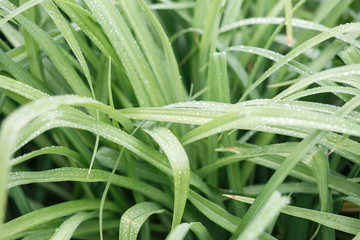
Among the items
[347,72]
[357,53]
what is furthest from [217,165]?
[357,53]

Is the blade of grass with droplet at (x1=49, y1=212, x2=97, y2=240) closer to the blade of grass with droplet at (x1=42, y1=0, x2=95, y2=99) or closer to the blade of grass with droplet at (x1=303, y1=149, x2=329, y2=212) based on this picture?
the blade of grass with droplet at (x1=42, y1=0, x2=95, y2=99)

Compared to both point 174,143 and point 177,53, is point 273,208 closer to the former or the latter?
point 174,143

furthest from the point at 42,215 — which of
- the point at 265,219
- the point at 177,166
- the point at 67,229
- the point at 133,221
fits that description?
the point at 265,219

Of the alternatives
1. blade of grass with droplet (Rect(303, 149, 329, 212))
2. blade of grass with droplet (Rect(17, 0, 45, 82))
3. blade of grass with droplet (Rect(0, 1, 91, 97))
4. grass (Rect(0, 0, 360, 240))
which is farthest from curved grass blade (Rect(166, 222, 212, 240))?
blade of grass with droplet (Rect(17, 0, 45, 82))

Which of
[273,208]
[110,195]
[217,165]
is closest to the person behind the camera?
[273,208]

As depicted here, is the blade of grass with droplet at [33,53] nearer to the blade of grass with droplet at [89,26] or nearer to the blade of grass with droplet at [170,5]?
the blade of grass with droplet at [89,26]

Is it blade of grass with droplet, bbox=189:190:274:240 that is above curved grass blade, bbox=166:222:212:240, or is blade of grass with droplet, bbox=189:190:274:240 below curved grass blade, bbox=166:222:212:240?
→ above

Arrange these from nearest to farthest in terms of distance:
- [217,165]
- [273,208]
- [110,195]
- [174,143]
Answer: [273,208] → [174,143] → [217,165] → [110,195]
